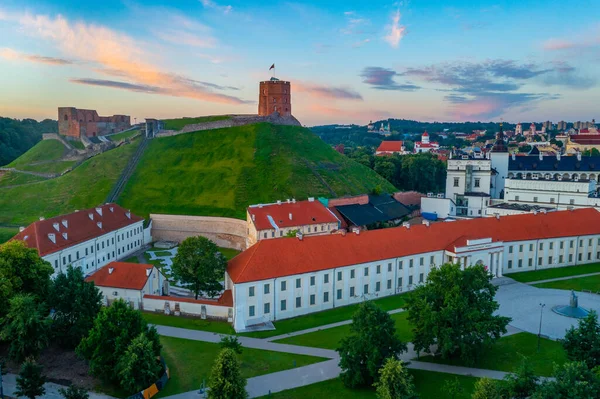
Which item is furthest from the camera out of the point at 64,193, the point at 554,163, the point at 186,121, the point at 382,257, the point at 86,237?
the point at 186,121

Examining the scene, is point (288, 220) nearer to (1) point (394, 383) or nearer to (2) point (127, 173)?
(1) point (394, 383)

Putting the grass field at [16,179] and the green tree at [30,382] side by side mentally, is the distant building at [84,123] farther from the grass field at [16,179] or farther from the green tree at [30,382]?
the green tree at [30,382]

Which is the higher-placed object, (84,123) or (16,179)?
(84,123)

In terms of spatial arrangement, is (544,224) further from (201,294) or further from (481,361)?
(201,294)

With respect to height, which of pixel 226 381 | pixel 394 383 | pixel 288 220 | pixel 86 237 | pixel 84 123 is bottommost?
pixel 226 381

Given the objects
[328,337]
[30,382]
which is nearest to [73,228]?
[30,382]

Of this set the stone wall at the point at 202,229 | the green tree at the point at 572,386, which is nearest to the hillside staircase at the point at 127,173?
the stone wall at the point at 202,229

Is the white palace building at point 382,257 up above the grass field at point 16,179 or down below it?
below
